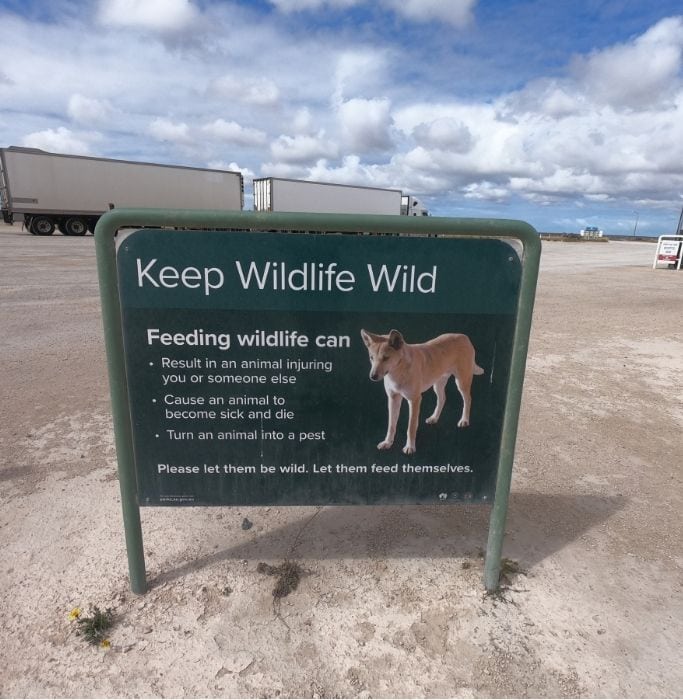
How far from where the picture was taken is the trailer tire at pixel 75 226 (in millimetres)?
25375

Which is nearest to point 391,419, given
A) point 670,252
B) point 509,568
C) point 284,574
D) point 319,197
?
point 284,574

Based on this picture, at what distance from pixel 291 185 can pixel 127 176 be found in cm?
929

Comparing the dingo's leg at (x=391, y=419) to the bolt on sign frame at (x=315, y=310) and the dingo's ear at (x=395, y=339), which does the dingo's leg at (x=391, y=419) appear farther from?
the dingo's ear at (x=395, y=339)

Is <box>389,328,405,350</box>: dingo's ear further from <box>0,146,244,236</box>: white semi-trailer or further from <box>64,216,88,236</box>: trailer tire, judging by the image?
<box>64,216,88,236</box>: trailer tire

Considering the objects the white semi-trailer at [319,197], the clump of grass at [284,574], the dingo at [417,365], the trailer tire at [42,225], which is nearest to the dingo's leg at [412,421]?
the dingo at [417,365]

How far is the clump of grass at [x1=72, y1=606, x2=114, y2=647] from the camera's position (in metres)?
1.95

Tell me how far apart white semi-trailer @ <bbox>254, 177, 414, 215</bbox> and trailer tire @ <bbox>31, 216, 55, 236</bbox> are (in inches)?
413

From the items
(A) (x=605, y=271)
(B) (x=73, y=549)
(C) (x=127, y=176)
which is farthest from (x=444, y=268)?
(C) (x=127, y=176)

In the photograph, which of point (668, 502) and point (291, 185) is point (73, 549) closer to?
point (668, 502)

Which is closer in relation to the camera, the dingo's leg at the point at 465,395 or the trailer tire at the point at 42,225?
the dingo's leg at the point at 465,395

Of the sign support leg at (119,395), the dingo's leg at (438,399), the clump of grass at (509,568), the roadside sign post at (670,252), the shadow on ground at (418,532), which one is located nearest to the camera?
the sign support leg at (119,395)

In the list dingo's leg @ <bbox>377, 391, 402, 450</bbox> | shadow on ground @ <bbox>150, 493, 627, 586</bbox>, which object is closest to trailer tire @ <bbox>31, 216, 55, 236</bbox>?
shadow on ground @ <bbox>150, 493, 627, 586</bbox>

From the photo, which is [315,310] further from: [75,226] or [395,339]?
[75,226]

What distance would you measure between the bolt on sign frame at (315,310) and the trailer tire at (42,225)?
27405 millimetres
